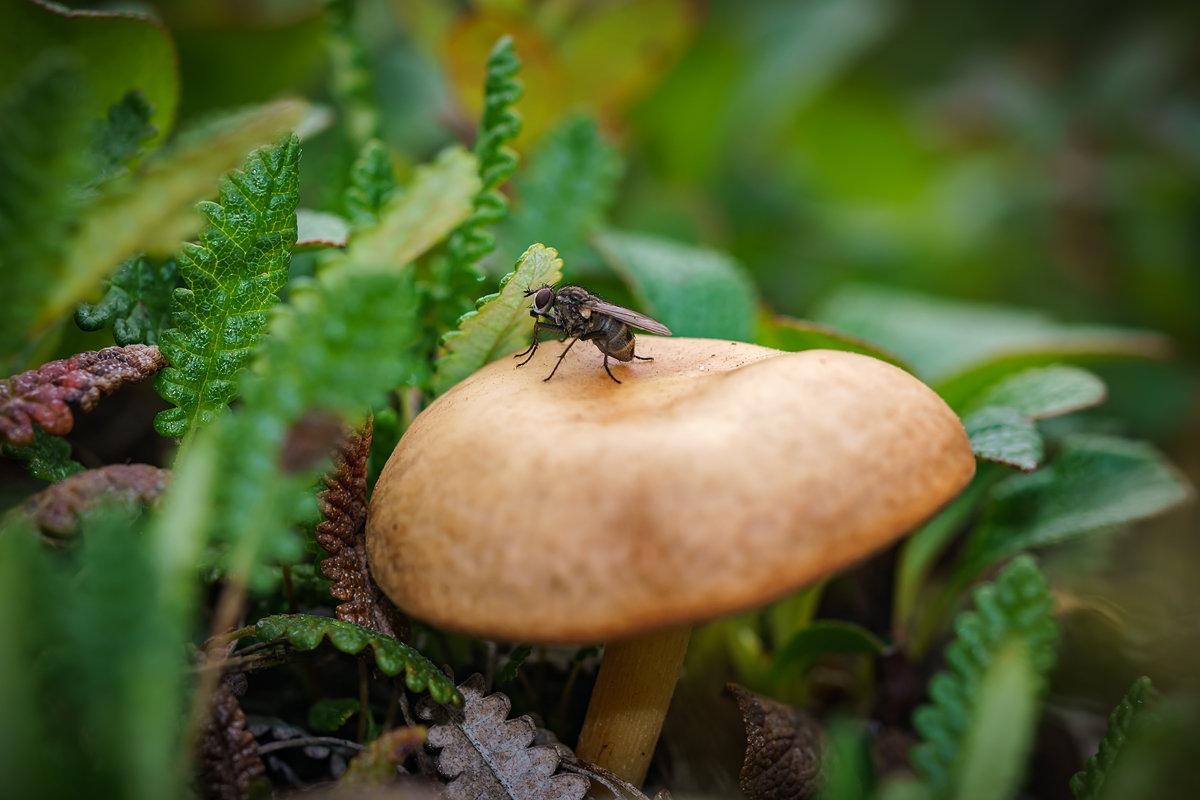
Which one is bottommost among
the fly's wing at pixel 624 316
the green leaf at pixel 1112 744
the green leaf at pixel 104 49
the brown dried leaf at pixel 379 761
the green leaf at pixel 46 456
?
the brown dried leaf at pixel 379 761

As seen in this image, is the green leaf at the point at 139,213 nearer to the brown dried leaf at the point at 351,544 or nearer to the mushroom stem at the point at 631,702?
the brown dried leaf at the point at 351,544

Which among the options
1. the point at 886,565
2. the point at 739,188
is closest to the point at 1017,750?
the point at 886,565

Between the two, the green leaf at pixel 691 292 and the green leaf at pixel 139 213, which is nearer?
the green leaf at pixel 139 213

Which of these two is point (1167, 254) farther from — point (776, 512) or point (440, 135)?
point (776, 512)

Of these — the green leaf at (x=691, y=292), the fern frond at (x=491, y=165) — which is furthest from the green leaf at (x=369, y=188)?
the green leaf at (x=691, y=292)

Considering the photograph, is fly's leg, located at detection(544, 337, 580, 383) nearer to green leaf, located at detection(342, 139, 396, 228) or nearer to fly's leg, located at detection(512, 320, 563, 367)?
fly's leg, located at detection(512, 320, 563, 367)

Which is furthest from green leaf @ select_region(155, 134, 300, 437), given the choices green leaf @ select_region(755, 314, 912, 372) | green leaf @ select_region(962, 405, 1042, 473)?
green leaf @ select_region(962, 405, 1042, 473)
